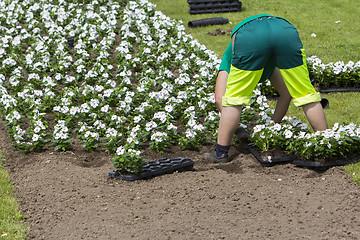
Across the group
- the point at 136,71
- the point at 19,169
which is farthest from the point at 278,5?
the point at 19,169

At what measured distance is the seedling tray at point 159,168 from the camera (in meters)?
4.93

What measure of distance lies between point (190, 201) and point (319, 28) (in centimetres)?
656

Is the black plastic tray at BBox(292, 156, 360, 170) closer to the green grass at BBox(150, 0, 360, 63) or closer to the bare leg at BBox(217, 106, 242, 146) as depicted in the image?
the bare leg at BBox(217, 106, 242, 146)

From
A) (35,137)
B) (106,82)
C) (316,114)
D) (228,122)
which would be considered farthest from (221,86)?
(106,82)

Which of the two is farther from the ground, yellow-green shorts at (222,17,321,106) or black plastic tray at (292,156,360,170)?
yellow-green shorts at (222,17,321,106)

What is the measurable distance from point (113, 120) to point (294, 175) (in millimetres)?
2189

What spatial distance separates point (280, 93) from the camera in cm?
538

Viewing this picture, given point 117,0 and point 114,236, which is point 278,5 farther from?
point 114,236

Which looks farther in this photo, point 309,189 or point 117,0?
point 117,0

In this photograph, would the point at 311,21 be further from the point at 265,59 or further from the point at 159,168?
the point at 159,168

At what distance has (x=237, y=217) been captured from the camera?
4.14 m

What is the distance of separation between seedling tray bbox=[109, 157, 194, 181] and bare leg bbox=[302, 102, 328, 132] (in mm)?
1217

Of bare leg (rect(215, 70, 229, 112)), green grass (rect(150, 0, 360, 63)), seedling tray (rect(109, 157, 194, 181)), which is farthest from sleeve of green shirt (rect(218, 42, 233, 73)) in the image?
green grass (rect(150, 0, 360, 63))

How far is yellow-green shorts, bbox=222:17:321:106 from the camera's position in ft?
15.5
